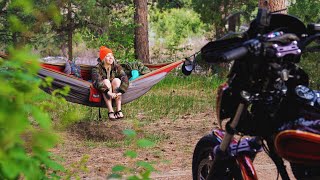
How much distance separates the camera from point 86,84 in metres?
6.77

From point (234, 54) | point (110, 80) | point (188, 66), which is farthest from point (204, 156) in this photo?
point (110, 80)

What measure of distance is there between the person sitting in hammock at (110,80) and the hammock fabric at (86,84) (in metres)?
0.09

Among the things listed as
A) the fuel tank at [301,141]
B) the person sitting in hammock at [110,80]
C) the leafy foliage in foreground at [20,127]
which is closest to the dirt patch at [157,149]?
the person sitting in hammock at [110,80]

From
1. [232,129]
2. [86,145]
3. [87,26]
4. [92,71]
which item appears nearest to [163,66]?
[92,71]

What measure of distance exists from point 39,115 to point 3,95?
0.11 metres

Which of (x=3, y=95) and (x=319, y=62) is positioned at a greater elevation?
(x=3, y=95)

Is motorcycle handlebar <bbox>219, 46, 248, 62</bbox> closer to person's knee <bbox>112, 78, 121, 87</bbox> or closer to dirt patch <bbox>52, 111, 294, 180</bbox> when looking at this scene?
dirt patch <bbox>52, 111, 294, 180</bbox>

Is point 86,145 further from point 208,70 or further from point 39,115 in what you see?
point 208,70

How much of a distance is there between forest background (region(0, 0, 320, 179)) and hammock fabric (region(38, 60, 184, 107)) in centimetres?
22

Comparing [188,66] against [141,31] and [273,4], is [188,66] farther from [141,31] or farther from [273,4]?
[141,31]

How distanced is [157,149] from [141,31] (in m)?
8.31

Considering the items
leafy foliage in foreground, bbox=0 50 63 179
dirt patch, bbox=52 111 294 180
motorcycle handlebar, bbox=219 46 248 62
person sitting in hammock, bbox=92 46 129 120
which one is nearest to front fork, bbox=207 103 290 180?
motorcycle handlebar, bbox=219 46 248 62

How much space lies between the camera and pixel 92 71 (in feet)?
23.5

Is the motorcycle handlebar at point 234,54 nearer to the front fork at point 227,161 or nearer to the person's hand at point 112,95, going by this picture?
the front fork at point 227,161
